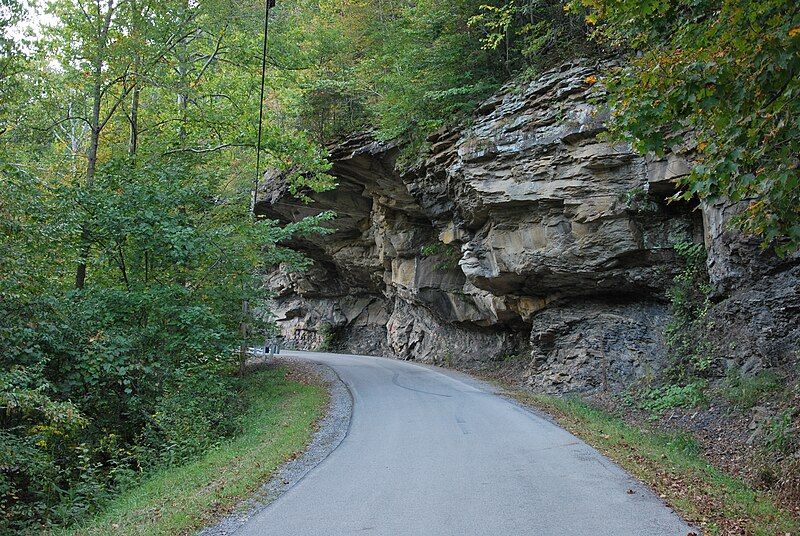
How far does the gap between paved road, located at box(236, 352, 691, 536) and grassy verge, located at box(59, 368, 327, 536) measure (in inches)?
24.6

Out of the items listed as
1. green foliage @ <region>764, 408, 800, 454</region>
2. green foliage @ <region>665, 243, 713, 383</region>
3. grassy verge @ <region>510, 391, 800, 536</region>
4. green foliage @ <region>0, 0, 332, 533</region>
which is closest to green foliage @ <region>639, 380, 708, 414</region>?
green foliage @ <region>665, 243, 713, 383</region>

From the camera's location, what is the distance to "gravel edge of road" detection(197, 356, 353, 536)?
534 centimetres

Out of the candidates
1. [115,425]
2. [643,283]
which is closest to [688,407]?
[643,283]

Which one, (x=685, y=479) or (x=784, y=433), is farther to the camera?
(x=784, y=433)

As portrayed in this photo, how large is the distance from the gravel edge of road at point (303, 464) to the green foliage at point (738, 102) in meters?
5.51

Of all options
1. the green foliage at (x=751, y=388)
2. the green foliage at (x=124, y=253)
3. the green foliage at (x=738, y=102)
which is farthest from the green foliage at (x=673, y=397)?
the green foliage at (x=124, y=253)

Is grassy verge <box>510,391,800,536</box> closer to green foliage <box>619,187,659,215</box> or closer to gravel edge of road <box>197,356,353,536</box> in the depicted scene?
gravel edge of road <box>197,356,353,536</box>

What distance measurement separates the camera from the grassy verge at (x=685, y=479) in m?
5.28

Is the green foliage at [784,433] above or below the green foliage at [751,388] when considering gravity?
below

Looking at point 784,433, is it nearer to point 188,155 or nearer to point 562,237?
point 562,237

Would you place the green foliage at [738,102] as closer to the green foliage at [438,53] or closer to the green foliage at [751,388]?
the green foliage at [751,388]

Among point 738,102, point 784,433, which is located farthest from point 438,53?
point 784,433

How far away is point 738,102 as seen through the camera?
17.2 feet

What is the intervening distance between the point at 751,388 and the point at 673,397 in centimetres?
218
